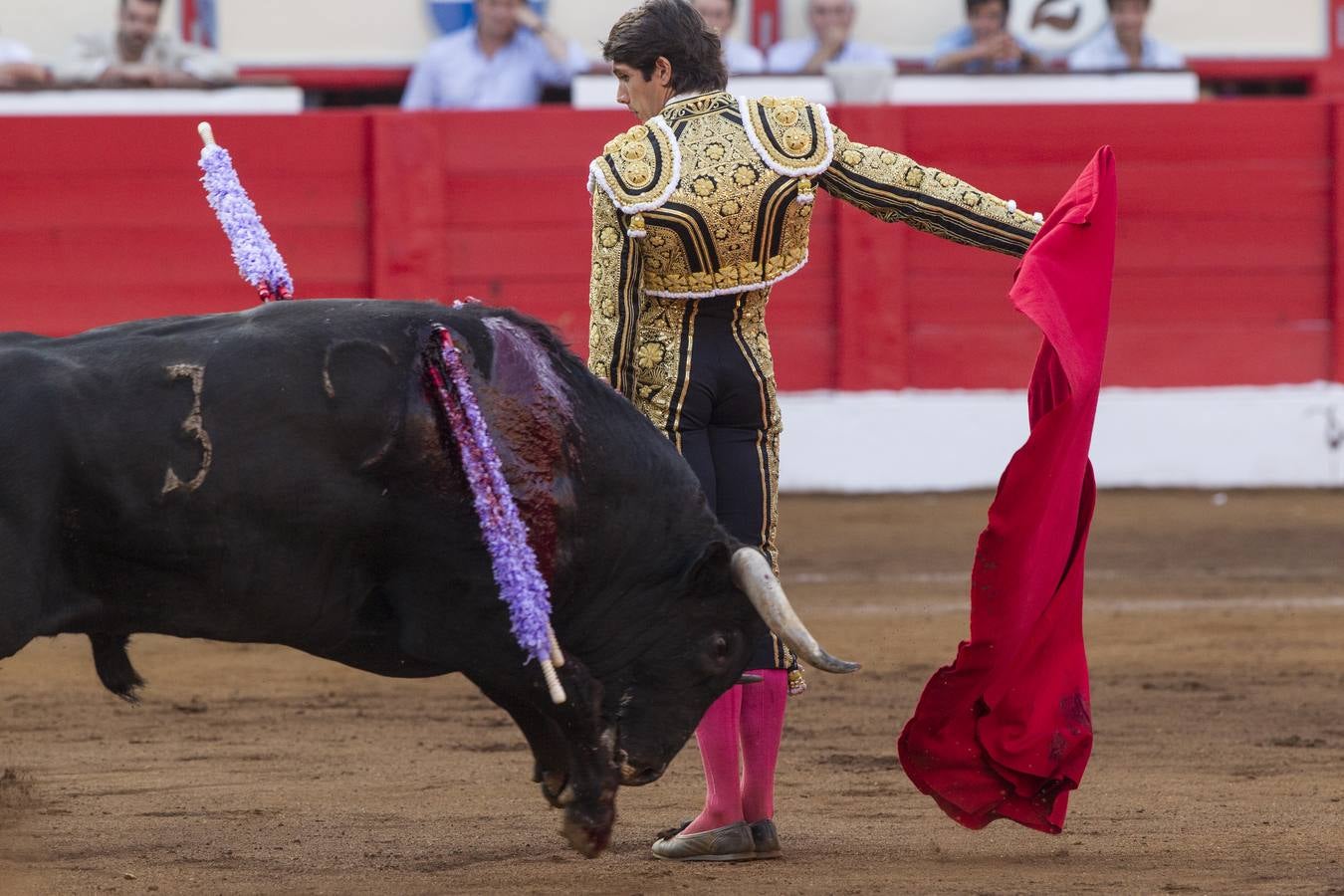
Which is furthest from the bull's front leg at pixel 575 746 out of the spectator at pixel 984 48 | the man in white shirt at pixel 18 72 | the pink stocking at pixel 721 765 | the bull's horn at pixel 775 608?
the spectator at pixel 984 48

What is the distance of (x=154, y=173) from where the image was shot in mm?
7742

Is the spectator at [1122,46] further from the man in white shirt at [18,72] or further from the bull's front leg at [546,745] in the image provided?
the bull's front leg at [546,745]

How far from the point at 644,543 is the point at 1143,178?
567 cm

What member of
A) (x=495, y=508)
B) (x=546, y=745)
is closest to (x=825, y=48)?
(x=546, y=745)

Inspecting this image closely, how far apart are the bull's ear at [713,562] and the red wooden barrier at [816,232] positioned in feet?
16.4

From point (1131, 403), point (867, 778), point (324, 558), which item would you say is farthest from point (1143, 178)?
point (324, 558)

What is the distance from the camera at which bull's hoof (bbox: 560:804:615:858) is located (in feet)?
8.94

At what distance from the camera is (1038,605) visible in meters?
3.11

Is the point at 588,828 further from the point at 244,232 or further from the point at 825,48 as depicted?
the point at 825,48

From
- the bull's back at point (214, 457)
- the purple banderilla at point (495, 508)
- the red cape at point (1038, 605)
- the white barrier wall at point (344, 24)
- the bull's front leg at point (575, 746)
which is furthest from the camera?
the white barrier wall at point (344, 24)

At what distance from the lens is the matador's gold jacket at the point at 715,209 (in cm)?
295

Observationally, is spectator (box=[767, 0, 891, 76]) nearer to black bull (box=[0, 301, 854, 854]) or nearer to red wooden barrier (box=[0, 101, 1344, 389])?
red wooden barrier (box=[0, 101, 1344, 389])

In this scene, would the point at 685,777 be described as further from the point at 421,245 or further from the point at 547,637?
the point at 421,245

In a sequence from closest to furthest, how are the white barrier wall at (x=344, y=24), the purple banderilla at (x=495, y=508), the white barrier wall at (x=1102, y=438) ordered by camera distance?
1. the purple banderilla at (x=495, y=508)
2. the white barrier wall at (x=1102, y=438)
3. the white barrier wall at (x=344, y=24)
